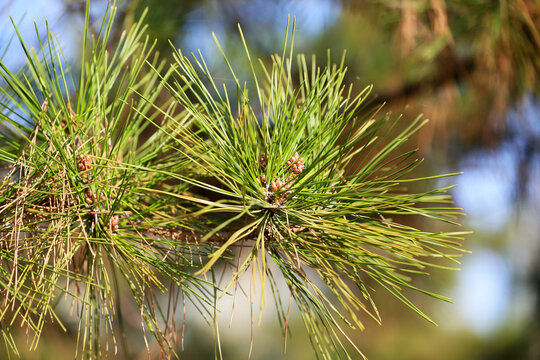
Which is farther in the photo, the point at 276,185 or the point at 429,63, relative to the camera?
the point at 429,63

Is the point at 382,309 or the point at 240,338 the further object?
the point at 240,338

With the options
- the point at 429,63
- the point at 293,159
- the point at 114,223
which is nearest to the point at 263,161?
the point at 293,159

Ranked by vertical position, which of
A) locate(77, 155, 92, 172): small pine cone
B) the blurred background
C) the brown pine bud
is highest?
the blurred background

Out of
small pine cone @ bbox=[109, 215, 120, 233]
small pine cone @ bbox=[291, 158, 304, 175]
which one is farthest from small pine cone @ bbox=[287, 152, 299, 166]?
small pine cone @ bbox=[109, 215, 120, 233]

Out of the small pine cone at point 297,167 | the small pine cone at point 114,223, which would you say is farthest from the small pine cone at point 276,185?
the small pine cone at point 114,223

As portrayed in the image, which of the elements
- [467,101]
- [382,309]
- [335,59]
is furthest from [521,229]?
[335,59]

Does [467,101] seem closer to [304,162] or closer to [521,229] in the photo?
[521,229]

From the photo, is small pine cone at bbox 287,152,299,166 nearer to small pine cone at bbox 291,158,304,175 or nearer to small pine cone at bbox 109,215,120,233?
small pine cone at bbox 291,158,304,175

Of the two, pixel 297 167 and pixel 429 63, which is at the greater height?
pixel 429 63

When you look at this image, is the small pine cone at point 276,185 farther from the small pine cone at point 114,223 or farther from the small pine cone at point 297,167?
the small pine cone at point 114,223

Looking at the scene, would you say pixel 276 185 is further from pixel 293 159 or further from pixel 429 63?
pixel 429 63

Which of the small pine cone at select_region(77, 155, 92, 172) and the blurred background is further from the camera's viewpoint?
the blurred background
